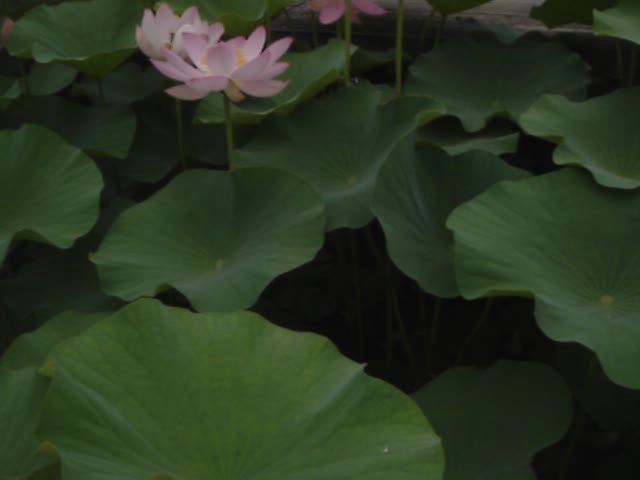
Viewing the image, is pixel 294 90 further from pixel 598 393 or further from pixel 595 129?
pixel 598 393

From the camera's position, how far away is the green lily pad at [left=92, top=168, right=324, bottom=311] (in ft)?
4.00

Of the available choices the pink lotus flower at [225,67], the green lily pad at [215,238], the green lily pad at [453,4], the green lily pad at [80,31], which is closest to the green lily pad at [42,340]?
the green lily pad at [215,238]

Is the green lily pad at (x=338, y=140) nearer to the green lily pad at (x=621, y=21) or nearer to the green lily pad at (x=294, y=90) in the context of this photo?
the green lily pad at (x=294, y=90)

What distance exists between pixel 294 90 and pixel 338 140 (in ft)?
0.50

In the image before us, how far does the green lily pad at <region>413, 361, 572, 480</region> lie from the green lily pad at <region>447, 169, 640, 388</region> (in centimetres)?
10

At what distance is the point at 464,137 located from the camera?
1.54 m

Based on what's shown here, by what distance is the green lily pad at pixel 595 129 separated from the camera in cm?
135

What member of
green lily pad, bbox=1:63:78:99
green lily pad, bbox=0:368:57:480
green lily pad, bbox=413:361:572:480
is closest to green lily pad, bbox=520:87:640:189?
green lily pad, bbox=413:361:572:480

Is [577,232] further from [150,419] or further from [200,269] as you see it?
[150,419]

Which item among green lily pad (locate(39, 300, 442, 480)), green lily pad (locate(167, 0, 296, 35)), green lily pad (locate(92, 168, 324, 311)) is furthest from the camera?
green lily pad (locate(167, 0, 296, 35))

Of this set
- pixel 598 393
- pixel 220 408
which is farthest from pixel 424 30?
pixel 220 408

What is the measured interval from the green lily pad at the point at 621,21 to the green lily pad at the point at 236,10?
506mm

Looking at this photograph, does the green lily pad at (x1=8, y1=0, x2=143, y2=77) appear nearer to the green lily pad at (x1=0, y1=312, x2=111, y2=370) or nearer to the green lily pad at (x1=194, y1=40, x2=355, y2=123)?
the green lily pad at (x1=194, y1=40, x2=355, y2=123)

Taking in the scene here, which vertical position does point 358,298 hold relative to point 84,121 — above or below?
below
